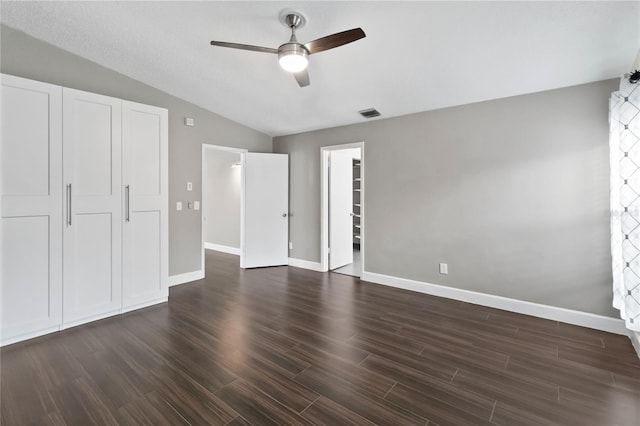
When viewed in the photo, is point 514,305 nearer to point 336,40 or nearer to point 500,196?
point 500,196

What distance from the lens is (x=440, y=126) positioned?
3.68 metres

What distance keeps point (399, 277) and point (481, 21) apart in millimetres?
3045

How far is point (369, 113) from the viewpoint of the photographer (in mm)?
4012

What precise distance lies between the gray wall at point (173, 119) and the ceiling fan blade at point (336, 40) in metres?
2.80

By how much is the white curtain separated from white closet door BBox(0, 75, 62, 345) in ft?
16.3

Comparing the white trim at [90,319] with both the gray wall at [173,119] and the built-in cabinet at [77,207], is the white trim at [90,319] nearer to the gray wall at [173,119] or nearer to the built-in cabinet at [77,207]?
the built-in cabinet at [77,207]

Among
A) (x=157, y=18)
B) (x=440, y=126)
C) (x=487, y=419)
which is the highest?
(x=157, y=18)

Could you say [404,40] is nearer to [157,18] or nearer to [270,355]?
[157,18]

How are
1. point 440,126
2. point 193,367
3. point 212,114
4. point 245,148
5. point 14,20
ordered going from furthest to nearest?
point 245,148
point 212,114
point 440,126
point 14,20
point 193,367

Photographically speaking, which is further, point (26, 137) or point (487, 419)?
point (26, 137)

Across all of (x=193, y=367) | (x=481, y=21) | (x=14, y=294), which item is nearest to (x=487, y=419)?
(x=193, y=367)

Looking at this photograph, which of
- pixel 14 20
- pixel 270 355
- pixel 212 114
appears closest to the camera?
pixel 270 355

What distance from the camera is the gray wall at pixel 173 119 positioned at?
9.36ft

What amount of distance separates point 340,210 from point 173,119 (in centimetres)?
300
